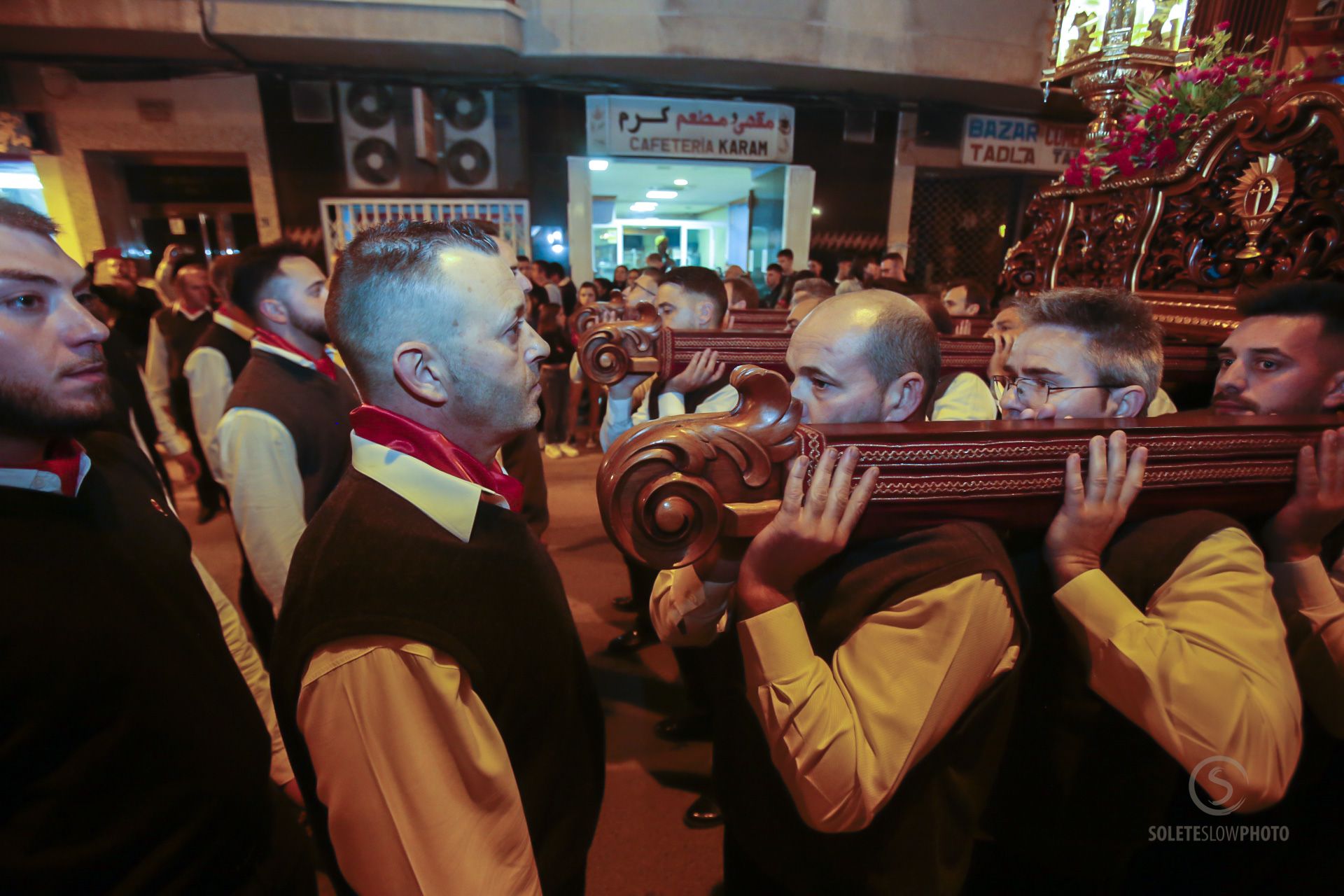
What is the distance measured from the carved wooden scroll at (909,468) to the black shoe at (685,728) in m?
2.14

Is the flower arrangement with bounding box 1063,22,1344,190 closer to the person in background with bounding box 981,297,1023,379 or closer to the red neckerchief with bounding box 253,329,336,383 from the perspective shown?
the person in background with bounding box 981,297,1023,379

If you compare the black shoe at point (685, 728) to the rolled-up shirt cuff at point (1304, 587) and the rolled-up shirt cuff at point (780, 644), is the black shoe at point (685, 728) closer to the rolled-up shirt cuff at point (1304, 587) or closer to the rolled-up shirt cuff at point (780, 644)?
the rolled-up shirt cuff at point (780, 644)

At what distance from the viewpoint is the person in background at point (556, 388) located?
7.06m

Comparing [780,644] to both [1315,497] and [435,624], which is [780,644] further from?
[1315,497]

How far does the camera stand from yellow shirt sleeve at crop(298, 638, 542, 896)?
85 cm

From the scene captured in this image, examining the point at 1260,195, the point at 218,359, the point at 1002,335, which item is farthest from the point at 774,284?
the point at 218,359

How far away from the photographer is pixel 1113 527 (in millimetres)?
1034

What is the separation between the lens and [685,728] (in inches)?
111

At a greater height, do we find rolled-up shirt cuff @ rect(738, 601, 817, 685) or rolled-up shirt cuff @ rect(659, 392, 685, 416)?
rolled-up shirt cuff @ rect(659, 392, 685, 416)

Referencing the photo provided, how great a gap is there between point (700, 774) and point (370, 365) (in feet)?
7.51

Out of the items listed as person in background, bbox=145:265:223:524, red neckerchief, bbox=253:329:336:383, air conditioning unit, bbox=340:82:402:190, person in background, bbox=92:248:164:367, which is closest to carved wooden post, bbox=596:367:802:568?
red neckerchief, bbox=253:329:336:383

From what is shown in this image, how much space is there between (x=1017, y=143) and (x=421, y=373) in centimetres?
1389

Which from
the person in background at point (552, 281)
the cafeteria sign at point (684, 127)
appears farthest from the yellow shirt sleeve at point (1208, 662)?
the cafeteria sign at point (684, 127)

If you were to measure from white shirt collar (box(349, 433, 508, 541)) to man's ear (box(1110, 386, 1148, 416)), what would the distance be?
1.52 meters
